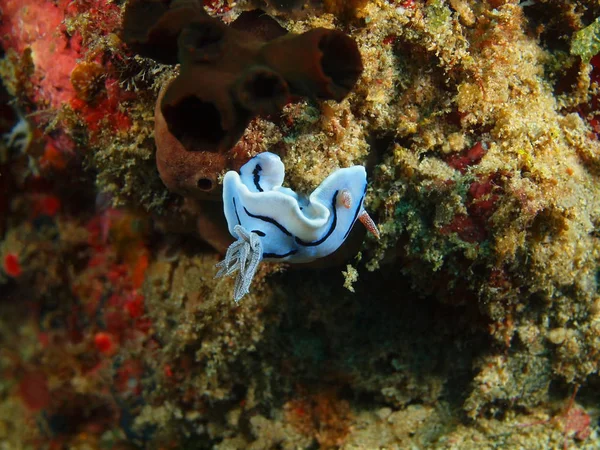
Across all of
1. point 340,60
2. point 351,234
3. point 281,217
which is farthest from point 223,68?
point 351,234

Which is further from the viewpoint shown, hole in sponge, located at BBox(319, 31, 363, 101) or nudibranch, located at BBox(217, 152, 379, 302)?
nudibranch, located at BBox(217, 152, 379, 302)

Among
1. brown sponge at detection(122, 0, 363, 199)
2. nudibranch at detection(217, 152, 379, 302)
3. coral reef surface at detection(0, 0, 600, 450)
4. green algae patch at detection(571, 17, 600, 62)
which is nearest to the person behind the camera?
brown sponge at detection(122, 0, 363, 199)

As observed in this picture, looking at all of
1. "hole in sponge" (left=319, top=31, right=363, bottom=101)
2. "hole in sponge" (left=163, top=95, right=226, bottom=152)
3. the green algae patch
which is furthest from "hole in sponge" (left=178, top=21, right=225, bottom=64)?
Answer: the green algae patch

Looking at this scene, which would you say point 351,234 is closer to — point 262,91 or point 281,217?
point 281,217

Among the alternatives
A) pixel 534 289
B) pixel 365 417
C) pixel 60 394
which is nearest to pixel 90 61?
pixel 534 289

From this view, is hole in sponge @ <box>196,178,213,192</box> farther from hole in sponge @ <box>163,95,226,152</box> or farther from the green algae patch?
the green algae patch

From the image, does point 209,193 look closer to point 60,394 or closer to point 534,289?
point 534,289
